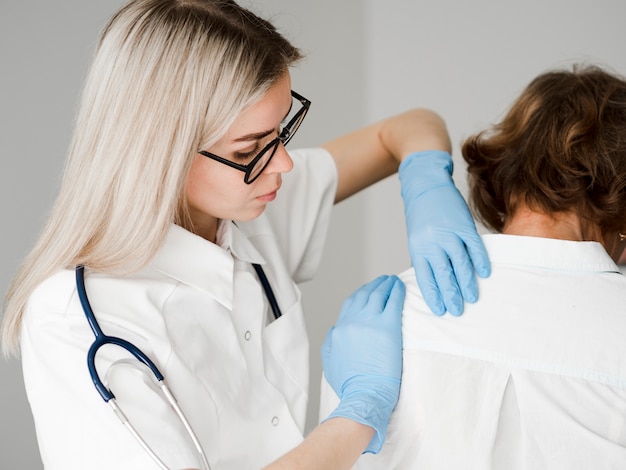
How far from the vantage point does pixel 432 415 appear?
3.59 feet

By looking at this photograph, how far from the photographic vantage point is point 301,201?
158 cm

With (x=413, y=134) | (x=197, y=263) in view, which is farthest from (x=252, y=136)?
(x=413, y=134)

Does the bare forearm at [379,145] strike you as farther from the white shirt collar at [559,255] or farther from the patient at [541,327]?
the white shirt collar at [559,255]

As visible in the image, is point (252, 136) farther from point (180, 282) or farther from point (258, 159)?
point (180, 282)

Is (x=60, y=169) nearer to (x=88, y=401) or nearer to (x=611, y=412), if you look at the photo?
(x=88, y=401)

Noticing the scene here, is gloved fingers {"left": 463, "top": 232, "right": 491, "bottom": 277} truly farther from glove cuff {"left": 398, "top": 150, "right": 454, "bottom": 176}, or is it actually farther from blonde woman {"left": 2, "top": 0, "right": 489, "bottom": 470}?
glove cuff {"left": 398, "top": 150, "right": 454, "bottom": 176}

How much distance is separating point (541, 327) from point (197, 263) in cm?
58

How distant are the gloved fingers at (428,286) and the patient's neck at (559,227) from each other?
0.57 ft

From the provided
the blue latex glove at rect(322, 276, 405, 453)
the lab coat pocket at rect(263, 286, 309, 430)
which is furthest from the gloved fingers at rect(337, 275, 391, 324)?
the lab coat pocket at rect(263, 286, 309, 430)

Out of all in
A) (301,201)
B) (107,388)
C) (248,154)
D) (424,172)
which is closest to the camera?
(107,388)

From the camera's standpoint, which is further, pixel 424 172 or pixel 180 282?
pixel 424 172

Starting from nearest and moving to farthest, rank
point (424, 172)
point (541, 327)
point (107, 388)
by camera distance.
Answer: point (107, 388), point (541, 327), point (424, 172)

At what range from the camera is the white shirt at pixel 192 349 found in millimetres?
961

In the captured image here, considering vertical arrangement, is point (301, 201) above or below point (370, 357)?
above
